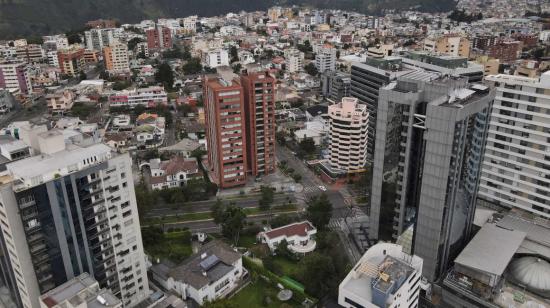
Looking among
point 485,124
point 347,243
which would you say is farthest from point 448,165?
point 347,243

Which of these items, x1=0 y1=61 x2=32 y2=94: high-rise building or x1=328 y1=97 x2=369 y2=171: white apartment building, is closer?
x1=328 y1=97 x2=369 y2=171: white apartment building

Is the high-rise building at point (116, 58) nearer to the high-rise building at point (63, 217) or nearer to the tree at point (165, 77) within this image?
the tree at point (165, 77)

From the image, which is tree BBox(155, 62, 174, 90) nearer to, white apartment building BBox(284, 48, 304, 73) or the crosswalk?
white apartment building BBox(284, 48, 304, 73)

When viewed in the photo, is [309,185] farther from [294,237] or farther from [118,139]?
[118,139]

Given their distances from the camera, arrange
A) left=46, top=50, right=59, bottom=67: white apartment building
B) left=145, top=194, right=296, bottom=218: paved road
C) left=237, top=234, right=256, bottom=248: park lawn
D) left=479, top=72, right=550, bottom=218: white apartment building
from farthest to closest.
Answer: left=46, top=50, right=59, bottom=67: white apartment building < left=145, top=194, right=296, bottom=218: paved road < left=237, top=234, right=256, bottom=248: park lawn < left=479, top=72, right=550, bottom=218: white apartment building

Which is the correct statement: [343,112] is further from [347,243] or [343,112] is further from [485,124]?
[485,124]

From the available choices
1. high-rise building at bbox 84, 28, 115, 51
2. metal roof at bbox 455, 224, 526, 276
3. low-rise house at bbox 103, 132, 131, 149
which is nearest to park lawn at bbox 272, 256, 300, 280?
metal roof at bbox 455, 224, 526, 276
